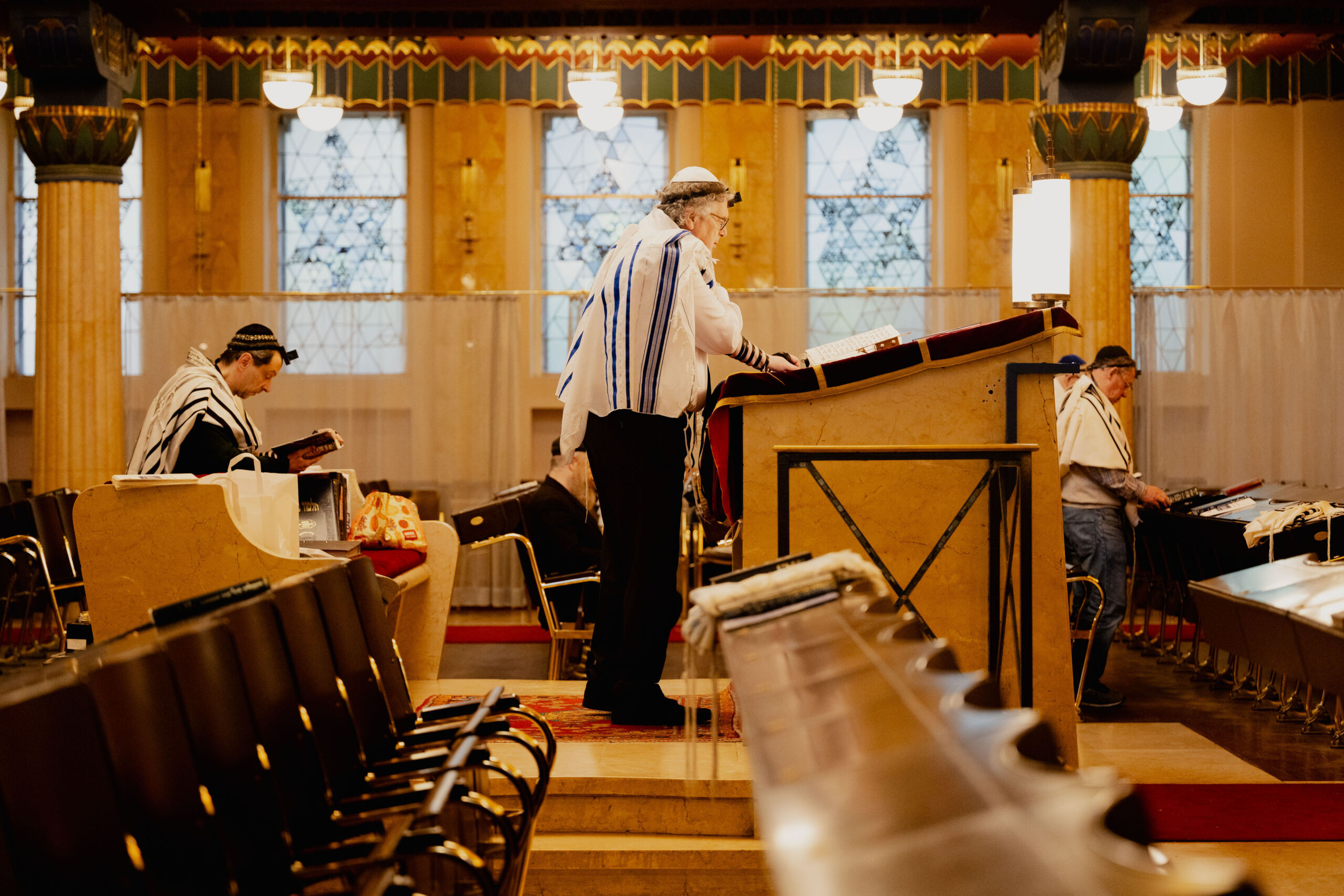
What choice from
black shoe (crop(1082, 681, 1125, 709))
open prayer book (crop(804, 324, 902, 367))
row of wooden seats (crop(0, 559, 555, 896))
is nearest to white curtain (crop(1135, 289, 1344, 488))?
black shoe (crop(1082, 681, 1125, 709))

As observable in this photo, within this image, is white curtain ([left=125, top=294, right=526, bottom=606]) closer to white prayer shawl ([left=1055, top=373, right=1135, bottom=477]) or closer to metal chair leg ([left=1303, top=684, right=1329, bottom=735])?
white prayer shawl ([left=1055, top=373, right=1135, bottom=477])

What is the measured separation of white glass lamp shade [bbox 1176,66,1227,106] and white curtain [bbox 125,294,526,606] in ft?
16.2

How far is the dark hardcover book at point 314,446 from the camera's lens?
14.6ft

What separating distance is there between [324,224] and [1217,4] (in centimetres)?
698

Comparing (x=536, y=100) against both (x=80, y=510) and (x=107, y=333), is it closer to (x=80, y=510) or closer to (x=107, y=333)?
(x=107, y=333)

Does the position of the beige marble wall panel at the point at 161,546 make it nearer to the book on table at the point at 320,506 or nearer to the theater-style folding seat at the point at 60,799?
the book on table at the point at 320,506

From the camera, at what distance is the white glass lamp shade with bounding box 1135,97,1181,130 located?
8969 mm

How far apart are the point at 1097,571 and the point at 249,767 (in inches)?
176

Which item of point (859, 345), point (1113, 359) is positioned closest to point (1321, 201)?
point (1113, 359)

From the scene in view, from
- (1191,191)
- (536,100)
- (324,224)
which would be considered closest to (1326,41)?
(1191,191)

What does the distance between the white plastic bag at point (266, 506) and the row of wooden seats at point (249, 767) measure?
1.21 m

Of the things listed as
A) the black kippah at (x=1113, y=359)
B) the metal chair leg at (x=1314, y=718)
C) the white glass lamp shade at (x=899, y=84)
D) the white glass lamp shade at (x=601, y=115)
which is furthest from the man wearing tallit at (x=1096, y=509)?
the white glass lamp shade at (x=601, y=115)

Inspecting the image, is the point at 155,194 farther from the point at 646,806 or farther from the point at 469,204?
the point at 646,806

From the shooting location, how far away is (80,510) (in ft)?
13.1
